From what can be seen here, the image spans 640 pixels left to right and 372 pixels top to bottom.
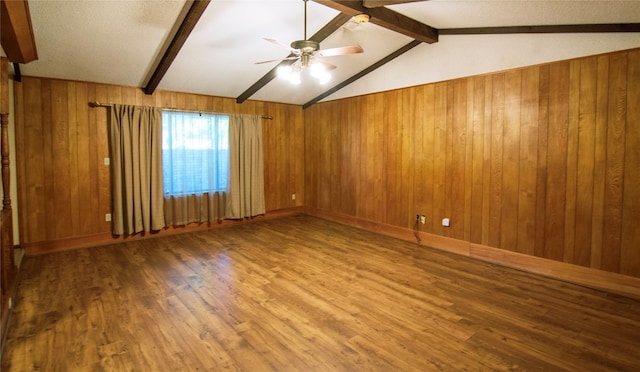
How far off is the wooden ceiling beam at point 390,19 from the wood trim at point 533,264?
105 inches

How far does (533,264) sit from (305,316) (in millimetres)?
2723

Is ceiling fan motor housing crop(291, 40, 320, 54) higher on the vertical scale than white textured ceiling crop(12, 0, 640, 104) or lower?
lower

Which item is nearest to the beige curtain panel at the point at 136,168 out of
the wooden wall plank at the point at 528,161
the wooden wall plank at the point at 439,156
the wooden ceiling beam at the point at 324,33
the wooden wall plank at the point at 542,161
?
the wooden ceiling beam at the point at 324,33

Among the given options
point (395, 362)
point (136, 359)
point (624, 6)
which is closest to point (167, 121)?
point (136, 359)

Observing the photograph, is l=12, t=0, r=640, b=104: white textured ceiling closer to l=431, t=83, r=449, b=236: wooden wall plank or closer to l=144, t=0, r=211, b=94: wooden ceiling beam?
l=144, t=0, r=211, b=94: wooden ceiling beam

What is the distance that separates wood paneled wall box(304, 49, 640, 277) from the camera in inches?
123

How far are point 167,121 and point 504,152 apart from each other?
4.75 m

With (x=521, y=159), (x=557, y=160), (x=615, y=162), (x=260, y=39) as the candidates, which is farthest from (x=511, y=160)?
(x=260, y=39)

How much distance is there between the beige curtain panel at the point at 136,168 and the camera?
4.63 meters

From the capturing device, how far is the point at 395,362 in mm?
2111

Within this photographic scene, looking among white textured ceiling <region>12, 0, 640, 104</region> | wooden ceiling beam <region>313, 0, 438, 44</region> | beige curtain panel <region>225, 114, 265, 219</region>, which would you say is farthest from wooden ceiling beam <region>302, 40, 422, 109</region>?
beige curtain panel <region>225, 114, 265, 219</region>

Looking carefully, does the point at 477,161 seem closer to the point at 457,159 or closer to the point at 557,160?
the point at 457,159

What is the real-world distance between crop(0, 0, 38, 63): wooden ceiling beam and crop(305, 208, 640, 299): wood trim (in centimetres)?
478

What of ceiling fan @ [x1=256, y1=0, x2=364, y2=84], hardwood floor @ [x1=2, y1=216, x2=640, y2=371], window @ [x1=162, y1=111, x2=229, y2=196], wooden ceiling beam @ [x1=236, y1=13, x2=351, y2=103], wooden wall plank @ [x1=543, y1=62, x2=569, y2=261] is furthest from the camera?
window @ [x1=162, y1=111, x2=229, y2=196]
